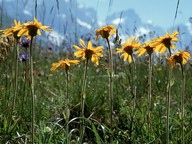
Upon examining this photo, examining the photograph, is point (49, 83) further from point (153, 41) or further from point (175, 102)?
point (153, 41)

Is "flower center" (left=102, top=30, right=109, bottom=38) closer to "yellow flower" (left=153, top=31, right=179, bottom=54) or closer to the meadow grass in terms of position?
the meadow grass

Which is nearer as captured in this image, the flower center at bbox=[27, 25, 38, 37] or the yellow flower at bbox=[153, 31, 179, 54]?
the flower center at bbox=[27, 25, 38, 37]

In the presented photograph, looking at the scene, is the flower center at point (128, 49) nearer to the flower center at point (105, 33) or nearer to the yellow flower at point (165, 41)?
the flower center at point (105, 33)

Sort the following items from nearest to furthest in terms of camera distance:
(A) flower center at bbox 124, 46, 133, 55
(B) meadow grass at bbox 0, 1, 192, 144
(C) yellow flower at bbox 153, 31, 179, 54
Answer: (C) yellow flower at bbox 153, 31, 179, 54, (B) meadow grass at bbox 0, 1, 192, 144, (A) flower center at bbox 124, 46, 133, 55

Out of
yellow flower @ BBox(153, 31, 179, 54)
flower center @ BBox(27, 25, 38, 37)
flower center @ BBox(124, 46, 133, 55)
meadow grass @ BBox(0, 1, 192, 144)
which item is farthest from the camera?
flower center @ BBox(124, 46, 133, 55)

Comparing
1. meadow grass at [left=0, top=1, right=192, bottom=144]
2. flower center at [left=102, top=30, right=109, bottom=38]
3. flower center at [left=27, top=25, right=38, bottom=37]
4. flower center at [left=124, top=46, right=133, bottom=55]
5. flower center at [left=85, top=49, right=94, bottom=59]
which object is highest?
flower center at [left=102, top=30, right=109, bottom=38]

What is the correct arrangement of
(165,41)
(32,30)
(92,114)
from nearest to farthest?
(32,30)
(165,41)
(92,114)

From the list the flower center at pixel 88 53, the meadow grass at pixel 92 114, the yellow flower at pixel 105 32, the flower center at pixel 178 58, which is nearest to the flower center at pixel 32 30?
the meadow grass at pixel 92 114

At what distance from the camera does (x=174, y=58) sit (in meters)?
1.40

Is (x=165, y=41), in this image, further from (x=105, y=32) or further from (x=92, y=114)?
(x=92, y=114)

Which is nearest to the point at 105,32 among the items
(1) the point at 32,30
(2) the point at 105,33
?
(2) the point at 105,33

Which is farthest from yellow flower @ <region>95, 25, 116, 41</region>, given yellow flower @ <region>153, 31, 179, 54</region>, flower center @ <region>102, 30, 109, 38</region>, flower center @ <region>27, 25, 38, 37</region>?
flower center @ <region>27, 25, 38, 37</region>

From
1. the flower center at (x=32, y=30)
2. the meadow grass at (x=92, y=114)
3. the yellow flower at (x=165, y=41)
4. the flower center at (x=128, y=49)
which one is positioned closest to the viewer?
the flower center at (x=32, y=30)

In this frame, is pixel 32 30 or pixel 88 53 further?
pixel 88 53
